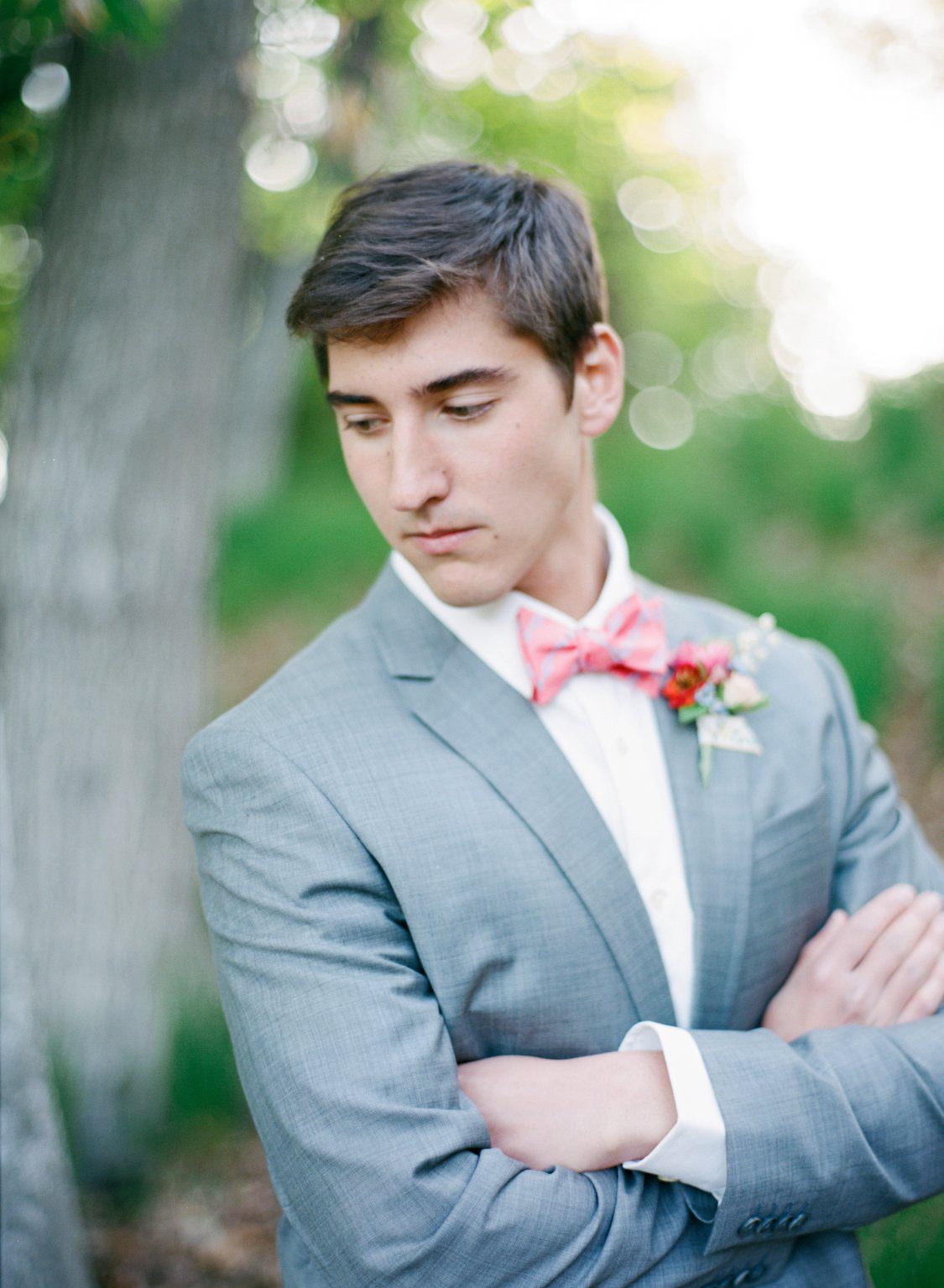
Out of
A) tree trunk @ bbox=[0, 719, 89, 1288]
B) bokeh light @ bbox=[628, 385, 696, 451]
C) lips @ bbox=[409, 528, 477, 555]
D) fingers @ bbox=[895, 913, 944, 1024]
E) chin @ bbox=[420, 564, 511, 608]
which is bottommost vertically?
tree trunk @ bbox=[0, 719, 89, 1288]

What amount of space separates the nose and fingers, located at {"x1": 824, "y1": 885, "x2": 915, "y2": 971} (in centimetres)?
108

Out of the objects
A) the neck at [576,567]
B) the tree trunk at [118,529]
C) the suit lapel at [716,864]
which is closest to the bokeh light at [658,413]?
→ the tree trunk at [118,529]

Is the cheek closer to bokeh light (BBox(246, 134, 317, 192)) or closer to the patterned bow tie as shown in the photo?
the patterned bow tie

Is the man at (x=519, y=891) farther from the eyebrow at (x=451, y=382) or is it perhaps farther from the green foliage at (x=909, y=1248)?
the green foliage at (x=909, y=1248)

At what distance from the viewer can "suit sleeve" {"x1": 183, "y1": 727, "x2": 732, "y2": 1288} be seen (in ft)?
4.64

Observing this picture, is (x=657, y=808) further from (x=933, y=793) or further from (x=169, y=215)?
(x=933, y=793)

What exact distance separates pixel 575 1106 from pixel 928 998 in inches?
27.2

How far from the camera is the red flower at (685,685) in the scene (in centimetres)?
193

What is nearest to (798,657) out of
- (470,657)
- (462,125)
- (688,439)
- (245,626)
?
(470,657)

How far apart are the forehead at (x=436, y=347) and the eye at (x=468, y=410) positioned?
0.06 m

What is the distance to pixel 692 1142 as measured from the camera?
4.95ft

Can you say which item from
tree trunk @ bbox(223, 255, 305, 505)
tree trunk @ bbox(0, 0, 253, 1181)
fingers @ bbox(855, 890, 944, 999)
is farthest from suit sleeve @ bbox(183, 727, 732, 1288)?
tree trunk @ bbox(223, 255, 305, 505)

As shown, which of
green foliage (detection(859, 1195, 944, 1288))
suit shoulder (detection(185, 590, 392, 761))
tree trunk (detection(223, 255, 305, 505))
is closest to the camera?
suit shoulder (detection(185, 590, 392, 761))

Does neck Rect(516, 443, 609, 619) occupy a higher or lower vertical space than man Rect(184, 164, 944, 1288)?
higher
